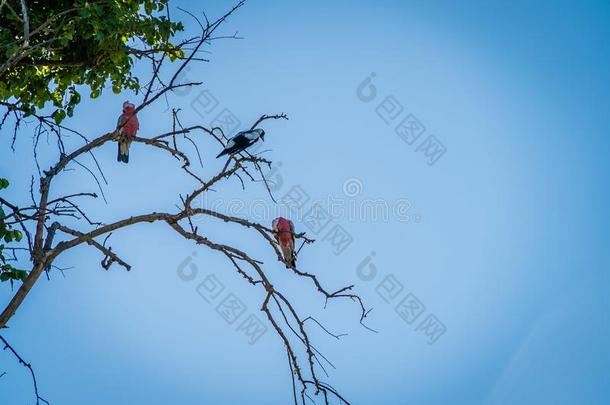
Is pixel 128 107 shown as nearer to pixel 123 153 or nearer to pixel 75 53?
pixel 123 153

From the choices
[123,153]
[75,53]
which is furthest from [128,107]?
[75,53]

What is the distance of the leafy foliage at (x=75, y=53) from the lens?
371cm

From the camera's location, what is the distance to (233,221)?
290cm

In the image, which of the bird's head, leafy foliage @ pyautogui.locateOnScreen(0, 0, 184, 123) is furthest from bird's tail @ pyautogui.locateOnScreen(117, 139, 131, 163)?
leafy foliage @ pyautogui.locateOnScreen(0, 0, 184, 123)

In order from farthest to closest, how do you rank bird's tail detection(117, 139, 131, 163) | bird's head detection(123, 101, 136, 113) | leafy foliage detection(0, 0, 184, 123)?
bird's head detection(123, 101, 136, 113) → bird's tail detection(117, 139, 131, 163) → leafy foliage detection(0, 0, 184, 123)

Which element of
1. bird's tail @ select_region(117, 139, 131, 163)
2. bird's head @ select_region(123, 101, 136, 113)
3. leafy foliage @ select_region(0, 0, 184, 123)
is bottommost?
leafy foliage @ select_region(0, 0, 184, 123)

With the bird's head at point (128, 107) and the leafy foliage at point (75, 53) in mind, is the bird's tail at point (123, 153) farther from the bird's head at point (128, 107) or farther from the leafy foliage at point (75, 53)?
the leafy foliage at point (75, 53)

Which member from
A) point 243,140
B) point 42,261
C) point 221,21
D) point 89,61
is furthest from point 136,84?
point 243,140

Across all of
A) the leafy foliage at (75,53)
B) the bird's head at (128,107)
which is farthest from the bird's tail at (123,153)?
the leafy foliage at (75,53)

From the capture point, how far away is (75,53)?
4.11 metres

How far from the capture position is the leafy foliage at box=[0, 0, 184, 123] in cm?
371

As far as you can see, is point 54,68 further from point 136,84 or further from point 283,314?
point 283,314

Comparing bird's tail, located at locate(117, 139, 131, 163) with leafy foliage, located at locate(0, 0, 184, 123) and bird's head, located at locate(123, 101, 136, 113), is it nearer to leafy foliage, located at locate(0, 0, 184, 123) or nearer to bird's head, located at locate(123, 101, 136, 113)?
bird's head, located at locate(123, 101, 136, 113)

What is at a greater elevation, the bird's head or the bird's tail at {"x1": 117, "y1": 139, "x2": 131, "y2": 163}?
the bird's head
